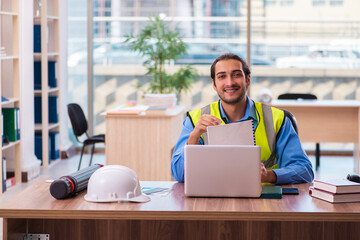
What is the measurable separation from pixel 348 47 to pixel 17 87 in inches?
174

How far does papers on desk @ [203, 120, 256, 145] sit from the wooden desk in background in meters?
0.26

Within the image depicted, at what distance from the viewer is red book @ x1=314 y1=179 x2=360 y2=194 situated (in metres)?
2.54

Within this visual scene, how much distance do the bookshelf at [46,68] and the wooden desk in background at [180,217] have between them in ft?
13.9

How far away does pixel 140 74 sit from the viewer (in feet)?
27.9

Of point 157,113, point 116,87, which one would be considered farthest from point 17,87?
point 116,87

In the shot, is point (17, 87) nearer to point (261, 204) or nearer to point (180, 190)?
point (180, 190)

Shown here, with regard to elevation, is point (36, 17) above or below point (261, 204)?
above

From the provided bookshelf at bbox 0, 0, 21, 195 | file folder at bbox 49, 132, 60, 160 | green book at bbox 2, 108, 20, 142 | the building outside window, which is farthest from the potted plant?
green book at bbox 2, 108, 20, 142

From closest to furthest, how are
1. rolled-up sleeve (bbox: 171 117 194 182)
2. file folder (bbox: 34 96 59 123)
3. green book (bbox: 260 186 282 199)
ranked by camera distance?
green book (bbox: 260 186 282 199)
rolled-up sleeve (bbox: 171 117 194 182)
file folder (bbox: 34 96 59 123)

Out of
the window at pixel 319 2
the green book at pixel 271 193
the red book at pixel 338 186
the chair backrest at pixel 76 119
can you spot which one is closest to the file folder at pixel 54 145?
the chair backrest at pixel 76 119

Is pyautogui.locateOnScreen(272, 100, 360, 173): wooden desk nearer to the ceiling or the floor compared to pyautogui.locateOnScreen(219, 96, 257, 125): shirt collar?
nearer to the floor

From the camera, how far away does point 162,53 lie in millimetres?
7723

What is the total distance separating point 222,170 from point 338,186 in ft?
1.56

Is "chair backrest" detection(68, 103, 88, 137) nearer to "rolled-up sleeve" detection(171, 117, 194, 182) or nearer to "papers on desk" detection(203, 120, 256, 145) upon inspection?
Result: "rolled-up sleeve" detection(171, 117, 194, 182)
